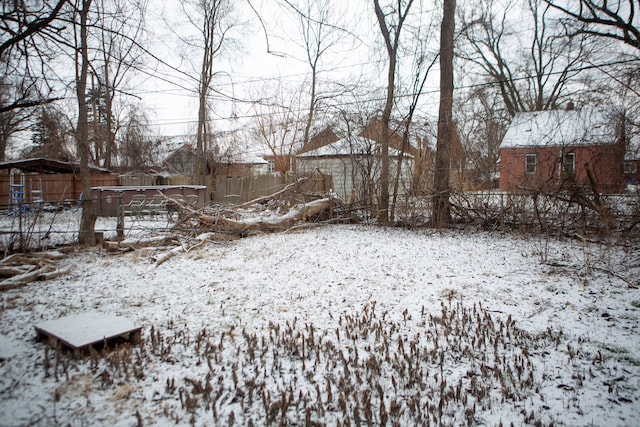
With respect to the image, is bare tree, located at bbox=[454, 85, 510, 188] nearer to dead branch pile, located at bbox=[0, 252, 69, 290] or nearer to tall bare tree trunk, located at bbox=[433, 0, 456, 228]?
tall bare tree trunk, located at bbox=[433, 0, 456, 228]

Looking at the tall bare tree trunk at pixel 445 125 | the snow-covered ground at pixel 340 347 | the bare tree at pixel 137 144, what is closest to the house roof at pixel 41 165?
the bare tree at pixel 137 144

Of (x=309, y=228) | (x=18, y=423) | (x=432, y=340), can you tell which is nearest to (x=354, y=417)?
(x=432, y=340)

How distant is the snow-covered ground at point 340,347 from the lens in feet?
8.20

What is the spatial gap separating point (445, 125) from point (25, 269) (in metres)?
10.9

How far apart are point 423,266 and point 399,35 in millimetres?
9546

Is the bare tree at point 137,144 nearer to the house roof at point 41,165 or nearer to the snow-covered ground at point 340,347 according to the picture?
the house roof at point 41,165

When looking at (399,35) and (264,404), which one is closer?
(264,404)

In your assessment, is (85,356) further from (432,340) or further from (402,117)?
(402,117)

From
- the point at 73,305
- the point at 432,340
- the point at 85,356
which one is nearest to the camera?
the point at 85,356

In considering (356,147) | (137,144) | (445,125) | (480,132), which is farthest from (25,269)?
(137,144)

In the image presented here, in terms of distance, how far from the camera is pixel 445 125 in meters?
11.1

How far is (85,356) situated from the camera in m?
3.15

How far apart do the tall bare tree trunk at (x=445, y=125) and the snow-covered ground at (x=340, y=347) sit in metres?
4.15

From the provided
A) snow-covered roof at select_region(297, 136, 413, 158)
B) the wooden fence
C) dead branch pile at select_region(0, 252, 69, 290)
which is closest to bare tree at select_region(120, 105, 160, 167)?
the wooden fence
